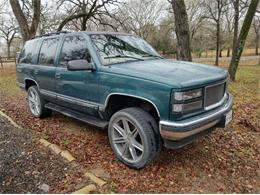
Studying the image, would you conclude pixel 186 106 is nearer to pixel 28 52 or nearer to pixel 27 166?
pixel 27 166

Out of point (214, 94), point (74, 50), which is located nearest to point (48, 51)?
point (74, 50)

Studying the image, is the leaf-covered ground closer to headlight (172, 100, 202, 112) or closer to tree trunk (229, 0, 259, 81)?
headlight (172, 100, 202, 112)

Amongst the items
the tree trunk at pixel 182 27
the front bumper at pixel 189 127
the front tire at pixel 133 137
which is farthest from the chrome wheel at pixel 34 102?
the tree trunk at pixel 182 27

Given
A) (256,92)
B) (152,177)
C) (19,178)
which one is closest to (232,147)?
(152,177)

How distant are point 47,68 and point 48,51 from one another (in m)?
0.41

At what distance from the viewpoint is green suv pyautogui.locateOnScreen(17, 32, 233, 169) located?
2984 millimetres

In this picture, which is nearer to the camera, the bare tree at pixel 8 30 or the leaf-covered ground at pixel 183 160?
the leaf-covered ground at pixel 183 160

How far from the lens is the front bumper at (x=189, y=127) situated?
9.54ft

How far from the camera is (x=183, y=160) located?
3.68 meters

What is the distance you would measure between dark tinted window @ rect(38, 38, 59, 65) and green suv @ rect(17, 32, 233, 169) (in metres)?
0.02

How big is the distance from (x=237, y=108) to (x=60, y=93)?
4.50m

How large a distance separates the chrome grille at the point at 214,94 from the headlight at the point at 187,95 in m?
0.19

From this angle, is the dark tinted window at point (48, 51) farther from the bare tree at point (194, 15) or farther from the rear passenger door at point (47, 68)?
the bare tree at point (194, 15)

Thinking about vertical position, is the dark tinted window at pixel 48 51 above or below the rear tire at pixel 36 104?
above
